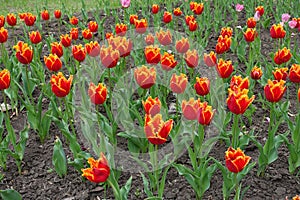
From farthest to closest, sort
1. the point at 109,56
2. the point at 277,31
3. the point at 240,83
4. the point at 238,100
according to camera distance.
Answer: the point at 277,31
the point at 109,56
the point at 240,83
the point at 238,100

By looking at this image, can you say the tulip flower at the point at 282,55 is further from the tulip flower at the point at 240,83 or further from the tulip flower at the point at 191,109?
the tulip flower at the point at 191,109

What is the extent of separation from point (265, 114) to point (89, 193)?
66.0 inches

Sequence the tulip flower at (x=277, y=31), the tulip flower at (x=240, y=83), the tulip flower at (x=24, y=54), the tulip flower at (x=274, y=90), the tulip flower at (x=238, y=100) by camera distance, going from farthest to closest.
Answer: the tulip flower at (x=277, y=31) → the tulip flower at (x=24, y=54) → the tulip flower at (x=240, y=83) → the tulip flower at (x=274, y=90) → the tulip flower at (x=238, y=100)

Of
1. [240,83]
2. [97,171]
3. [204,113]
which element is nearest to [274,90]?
[240,83]

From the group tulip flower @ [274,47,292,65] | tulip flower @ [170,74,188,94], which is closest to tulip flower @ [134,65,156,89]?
tulip flower @ [170,74,188,94]

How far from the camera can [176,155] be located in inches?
123

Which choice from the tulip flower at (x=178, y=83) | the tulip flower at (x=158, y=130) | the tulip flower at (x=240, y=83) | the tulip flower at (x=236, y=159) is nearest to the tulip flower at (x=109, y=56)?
the tulip flower at (x=178, y=83)

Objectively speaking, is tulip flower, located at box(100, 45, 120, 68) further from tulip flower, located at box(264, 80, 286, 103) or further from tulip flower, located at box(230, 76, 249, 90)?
tulip flower, located at box(264, 80, 286, 103)

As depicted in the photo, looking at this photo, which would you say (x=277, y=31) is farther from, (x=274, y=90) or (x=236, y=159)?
(x=236, y=159)

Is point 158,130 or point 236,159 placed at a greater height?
point 158,130

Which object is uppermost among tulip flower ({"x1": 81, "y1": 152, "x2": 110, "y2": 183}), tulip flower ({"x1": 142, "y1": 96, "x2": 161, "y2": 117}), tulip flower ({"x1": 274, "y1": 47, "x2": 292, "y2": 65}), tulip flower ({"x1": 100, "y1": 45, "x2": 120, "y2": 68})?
tulip flower ({"x1": 100, "y1": 45, "x2": 120, "y2": 68})

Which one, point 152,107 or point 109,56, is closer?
point 152,107

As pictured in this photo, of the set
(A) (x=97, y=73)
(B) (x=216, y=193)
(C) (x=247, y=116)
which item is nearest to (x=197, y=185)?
(B) (x=216, y=193)

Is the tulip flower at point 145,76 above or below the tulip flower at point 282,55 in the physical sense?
above
